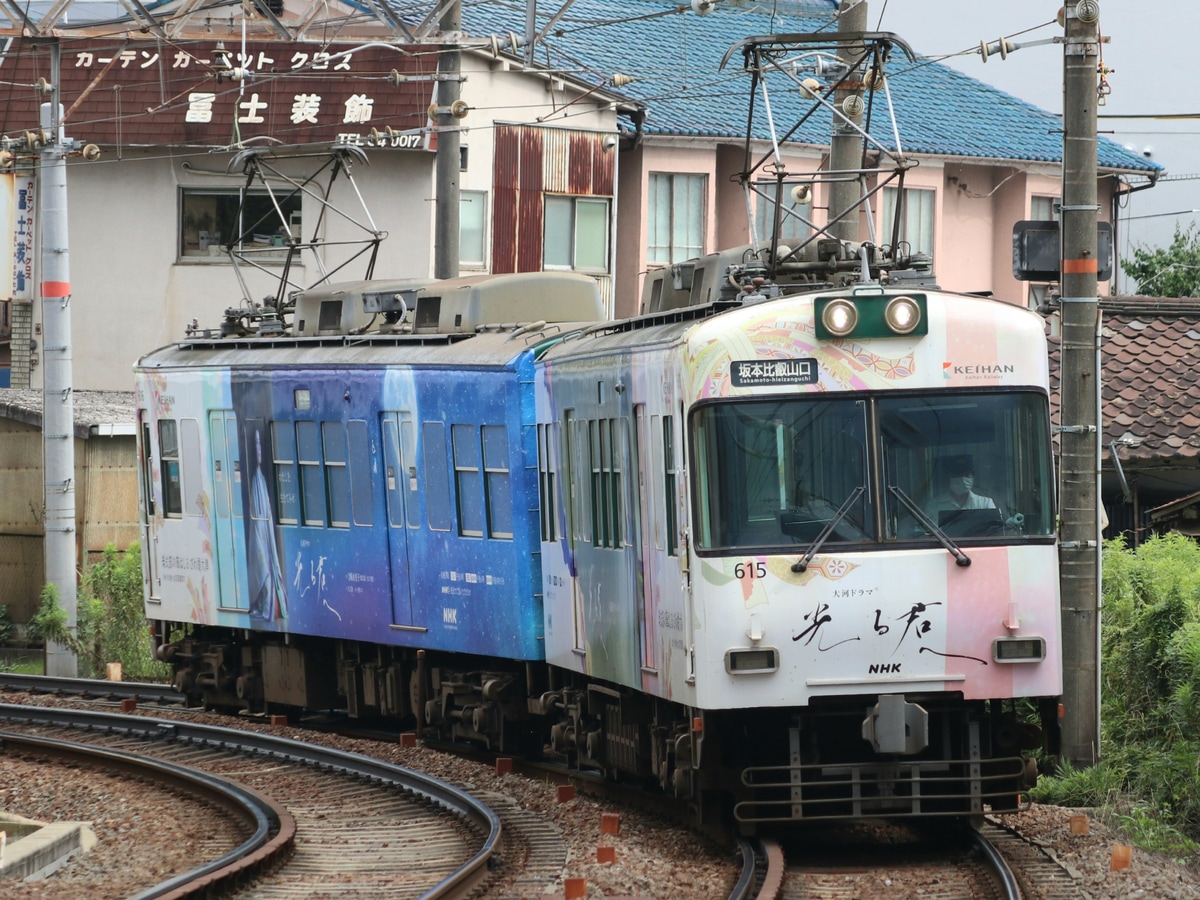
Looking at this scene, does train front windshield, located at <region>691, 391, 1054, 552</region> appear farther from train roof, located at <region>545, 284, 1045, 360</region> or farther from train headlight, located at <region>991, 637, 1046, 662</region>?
train headlight, located at <region>991, 637, 1046, 662</region>

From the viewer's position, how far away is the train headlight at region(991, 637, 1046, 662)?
964cm

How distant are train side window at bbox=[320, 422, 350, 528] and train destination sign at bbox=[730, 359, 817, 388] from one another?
6.00 metres

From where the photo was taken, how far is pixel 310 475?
1566 centimetres

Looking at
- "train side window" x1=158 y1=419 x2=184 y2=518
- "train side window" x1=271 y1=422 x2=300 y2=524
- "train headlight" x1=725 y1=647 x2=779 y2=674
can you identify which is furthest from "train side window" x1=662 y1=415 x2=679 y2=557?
"train side window" x1=158 y1=419 x2=184 y2=518

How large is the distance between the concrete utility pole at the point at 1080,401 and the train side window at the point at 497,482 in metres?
3.75

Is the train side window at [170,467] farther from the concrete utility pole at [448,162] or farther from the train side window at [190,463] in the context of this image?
the concrete utility pole at [448,162]

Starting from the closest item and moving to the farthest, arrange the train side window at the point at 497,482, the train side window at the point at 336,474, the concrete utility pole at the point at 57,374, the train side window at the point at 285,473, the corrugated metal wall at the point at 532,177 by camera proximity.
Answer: the train side window at the point at 497,482 < the train side window at the point at 336,474 < the train side window at the point at 285,473 < the concrete utility pole at the point at 57,374 < the corrugated metal wall at the point at 532,177

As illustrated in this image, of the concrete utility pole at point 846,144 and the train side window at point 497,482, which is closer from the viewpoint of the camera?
the train side window at point 497,482

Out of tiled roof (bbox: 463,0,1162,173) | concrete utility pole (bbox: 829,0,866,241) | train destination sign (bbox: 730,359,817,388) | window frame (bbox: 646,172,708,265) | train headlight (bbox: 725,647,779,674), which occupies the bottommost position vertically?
train headlight (bbox: 725,647,779,674)

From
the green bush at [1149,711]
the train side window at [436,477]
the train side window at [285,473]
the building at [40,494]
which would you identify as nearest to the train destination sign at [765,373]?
the green bush at [1149,711]

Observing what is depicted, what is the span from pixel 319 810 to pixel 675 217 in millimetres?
19974

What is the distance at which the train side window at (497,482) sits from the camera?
43.6 ft

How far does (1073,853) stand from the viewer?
9734 millimetres

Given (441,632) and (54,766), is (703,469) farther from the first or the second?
(54,766)
